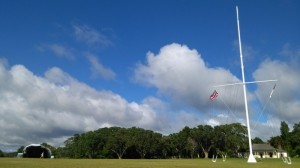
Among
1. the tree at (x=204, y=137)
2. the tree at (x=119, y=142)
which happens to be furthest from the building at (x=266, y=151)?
the tree at (x=119, y=142)

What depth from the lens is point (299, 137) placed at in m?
142

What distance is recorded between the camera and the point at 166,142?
149875mm

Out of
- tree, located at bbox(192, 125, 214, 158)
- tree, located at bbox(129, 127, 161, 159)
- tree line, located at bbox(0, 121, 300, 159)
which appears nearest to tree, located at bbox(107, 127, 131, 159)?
tree line, located at bbox(0, 121, 300, 159)

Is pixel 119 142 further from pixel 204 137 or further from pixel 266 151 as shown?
pixel 266 151

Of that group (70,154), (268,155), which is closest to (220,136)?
(268,155)

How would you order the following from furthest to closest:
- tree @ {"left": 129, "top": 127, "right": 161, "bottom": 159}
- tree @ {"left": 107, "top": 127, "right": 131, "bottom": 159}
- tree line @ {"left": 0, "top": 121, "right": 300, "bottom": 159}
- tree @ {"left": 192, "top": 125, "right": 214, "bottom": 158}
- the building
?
1. the building
2. tree @ {"left": 192, "top": 125, "right": 214, "bottom": 158}
3. tree line @ {"left": 0, "top": 121, "right": 300, "bottom": 159}
4. tree @ {"left": 129, "top": 127, "right": 161, "bottom": 159}
5. tree @ {"left": 107, "top": 127, "right": 131, "bottom": 159}

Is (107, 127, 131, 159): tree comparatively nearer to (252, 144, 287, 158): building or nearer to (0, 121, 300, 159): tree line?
(0, 121, 300, 159): tree line

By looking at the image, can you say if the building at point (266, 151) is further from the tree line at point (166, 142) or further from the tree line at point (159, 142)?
the tree line at point (159, 142)

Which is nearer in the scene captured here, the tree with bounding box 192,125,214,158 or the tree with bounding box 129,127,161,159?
the tree with bounding box 129,127,161,159

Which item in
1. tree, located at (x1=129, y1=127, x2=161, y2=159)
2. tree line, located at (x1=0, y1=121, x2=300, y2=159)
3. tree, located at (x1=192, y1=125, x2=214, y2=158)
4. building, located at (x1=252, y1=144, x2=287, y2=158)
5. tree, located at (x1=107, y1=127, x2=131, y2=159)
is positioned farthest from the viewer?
building, located at (x1=252, y1=144, x2=287, y2=158)

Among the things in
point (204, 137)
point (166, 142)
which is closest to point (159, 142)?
point (166, 142)

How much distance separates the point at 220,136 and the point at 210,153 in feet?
32.3

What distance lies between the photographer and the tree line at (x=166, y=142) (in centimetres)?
13938

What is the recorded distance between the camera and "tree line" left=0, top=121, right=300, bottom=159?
139375mm
